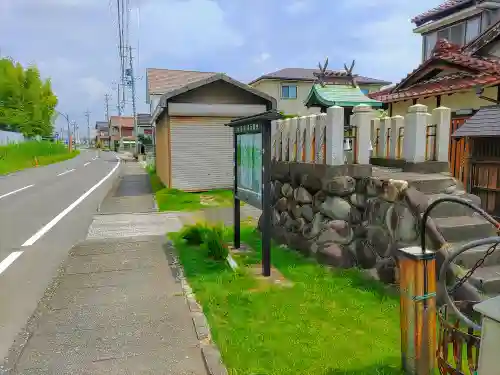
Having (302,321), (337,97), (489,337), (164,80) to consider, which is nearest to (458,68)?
(337,97)

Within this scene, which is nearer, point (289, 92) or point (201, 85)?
point (201, 85)

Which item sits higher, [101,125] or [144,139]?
[101,125]

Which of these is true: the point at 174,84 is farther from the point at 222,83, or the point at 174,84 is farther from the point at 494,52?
the point at 494,52

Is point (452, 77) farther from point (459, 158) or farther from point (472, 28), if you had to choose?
point (472, 28)

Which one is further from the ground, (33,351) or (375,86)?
(375,86)

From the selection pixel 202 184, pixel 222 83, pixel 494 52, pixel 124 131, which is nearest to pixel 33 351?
pixel 202 184

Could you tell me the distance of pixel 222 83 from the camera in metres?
16.5

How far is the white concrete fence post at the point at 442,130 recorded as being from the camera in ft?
21.2

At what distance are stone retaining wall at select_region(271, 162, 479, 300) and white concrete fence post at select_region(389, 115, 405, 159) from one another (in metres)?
1.68

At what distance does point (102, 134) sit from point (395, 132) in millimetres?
125487

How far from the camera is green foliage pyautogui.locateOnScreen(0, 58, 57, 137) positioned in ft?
156

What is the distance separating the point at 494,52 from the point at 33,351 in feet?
48.8

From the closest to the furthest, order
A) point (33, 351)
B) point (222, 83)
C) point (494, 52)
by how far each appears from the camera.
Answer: point (33, 351)
point (494, 52)
point (222, 83)

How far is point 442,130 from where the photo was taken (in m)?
6.54
